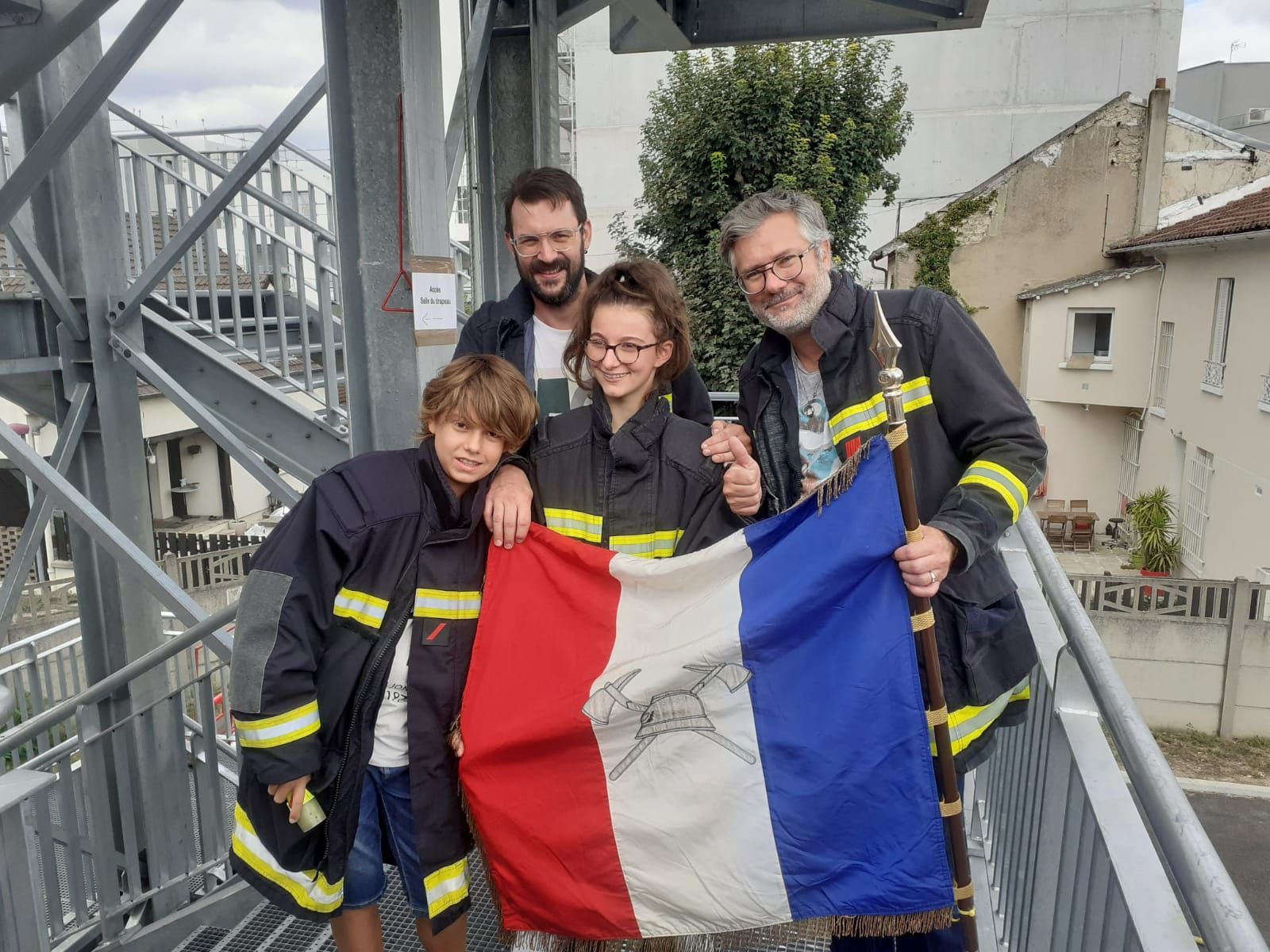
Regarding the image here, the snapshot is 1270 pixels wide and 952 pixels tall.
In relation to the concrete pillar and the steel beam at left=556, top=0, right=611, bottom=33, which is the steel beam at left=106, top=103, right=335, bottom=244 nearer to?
the steel beam at left=556, top=0, right=611, bottom=33

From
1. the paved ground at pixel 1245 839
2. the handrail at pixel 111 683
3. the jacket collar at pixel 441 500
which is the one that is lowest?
the paved ground at pixel 1245 839

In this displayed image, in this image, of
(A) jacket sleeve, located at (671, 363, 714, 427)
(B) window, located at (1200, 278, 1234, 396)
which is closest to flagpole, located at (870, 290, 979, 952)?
(A) jacket sleeve, located at (671, 363, 714, 427)

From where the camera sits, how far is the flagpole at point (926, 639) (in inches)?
82.4

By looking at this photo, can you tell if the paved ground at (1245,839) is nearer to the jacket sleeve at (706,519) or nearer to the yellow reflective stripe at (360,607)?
the jacket sleeve at (706,519)

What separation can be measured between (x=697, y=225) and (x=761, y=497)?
14585 mm

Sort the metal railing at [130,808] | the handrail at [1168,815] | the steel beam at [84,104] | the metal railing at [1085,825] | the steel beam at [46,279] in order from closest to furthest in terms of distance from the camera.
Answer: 1. the handrail at [1168,815]
2. the metal railing at [1085,825]
3. the steel beam at [84,104]
4. the metal railing at [130,808]
5. the steel beam at [46,279]

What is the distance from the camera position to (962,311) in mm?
2418

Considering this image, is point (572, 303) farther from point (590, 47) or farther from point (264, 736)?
point (590, 47)

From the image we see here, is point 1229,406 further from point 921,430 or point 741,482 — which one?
point 741,482

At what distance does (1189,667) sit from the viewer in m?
15.1

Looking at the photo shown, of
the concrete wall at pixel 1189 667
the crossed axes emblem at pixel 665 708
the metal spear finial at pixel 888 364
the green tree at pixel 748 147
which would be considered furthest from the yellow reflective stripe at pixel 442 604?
the concrete wall at pixel 1189 667

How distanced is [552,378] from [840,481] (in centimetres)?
114

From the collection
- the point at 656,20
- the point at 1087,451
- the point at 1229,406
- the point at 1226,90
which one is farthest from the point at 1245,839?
the point at 1226,90

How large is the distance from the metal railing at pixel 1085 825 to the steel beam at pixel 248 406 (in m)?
3.77
